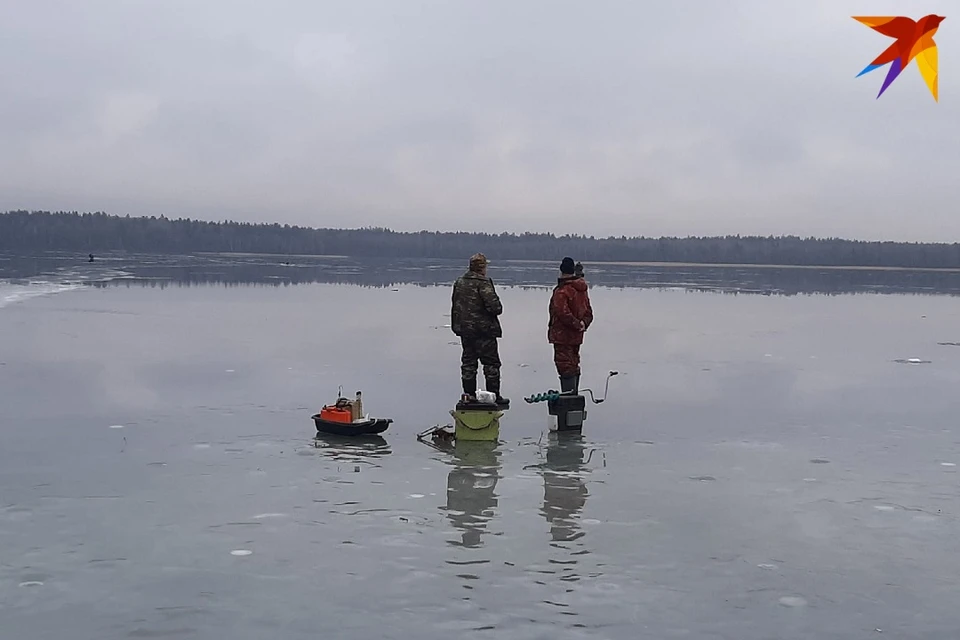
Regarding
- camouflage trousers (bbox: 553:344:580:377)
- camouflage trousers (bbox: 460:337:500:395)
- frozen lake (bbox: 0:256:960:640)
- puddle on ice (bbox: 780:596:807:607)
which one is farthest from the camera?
camouflage trousers (bbox: 553:344:580:377)

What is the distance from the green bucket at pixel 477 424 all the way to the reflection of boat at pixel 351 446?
778 millimetres

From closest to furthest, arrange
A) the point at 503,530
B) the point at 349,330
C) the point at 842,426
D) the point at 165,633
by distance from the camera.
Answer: the point at 165,633 < the point at 503,530 < the point at 842,426 < the point at 349,330

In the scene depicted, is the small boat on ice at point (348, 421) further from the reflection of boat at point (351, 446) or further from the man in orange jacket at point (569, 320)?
the man in orange jacket at point (569, 320)

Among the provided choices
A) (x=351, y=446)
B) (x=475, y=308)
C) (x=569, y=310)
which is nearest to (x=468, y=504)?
(x=351, y=446)

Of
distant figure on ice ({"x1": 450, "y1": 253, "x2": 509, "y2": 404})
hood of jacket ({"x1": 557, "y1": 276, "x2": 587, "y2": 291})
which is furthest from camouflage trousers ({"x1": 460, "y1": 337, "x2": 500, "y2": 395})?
hood of jacket ({"x1": 557, "y1": 276, "x2": 587, "y2": 291})

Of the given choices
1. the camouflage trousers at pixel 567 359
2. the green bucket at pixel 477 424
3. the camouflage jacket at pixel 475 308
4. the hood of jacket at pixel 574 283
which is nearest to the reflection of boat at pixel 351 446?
the green bucket at pixel 477 424

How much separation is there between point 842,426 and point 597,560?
6.19m

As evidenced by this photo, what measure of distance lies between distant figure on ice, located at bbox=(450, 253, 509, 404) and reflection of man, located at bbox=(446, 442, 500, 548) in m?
1.15

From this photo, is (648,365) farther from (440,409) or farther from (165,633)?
(165,633)

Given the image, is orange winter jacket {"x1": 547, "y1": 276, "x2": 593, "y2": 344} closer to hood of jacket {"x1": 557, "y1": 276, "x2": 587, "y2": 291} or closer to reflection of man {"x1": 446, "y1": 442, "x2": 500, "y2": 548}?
hood of jacket {"x1": 557, "y1": 276, "x2": 587, "y2": 291}

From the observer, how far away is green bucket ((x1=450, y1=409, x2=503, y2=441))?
10164 mm

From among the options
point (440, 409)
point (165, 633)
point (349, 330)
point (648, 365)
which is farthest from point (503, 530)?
point (349, 330)

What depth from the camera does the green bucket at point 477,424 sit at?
400 inches

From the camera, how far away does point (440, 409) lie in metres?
12.3
